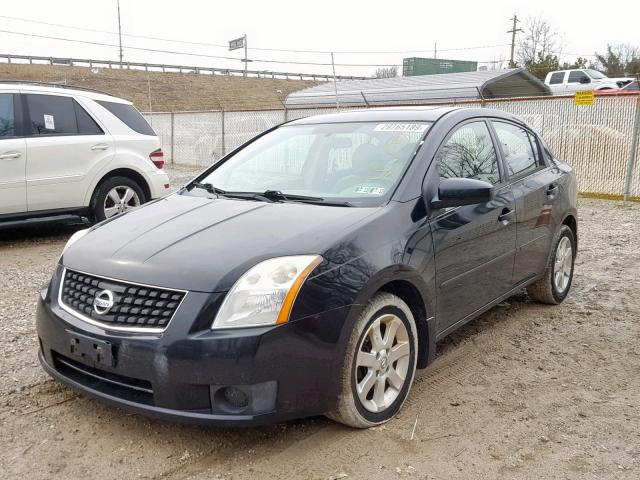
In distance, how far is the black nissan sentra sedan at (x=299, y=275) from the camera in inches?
103

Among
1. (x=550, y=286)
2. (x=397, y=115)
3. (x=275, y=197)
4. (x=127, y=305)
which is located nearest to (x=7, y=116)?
(x=275, y=197)

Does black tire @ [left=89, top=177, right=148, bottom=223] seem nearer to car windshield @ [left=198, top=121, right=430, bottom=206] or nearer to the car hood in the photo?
car windshield @ [left=198, top=121, right=430, bottom=206]

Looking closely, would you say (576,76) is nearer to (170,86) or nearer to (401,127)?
(401,127)

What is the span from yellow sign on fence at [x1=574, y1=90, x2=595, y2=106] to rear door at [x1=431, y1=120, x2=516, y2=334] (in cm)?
811

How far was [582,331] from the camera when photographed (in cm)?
453

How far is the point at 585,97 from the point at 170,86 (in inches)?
1756

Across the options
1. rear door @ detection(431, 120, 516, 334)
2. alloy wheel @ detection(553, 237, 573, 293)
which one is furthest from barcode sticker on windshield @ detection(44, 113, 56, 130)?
alloy wheel @ detection(553, 237, 573, 293)

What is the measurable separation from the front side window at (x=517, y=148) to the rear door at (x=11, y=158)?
5.17 m

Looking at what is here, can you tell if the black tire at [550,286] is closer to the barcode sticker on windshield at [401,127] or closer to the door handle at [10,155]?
the barcode sticker on windshield at [401,127]

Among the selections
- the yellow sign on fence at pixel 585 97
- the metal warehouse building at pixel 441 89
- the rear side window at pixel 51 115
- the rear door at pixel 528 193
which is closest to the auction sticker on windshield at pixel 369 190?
the rear door at pixel 528 193

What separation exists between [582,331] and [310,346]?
273cm

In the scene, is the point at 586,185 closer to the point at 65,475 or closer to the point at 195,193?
the point at 195,193

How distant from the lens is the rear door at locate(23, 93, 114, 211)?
275 inches

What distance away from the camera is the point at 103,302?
2783mm
